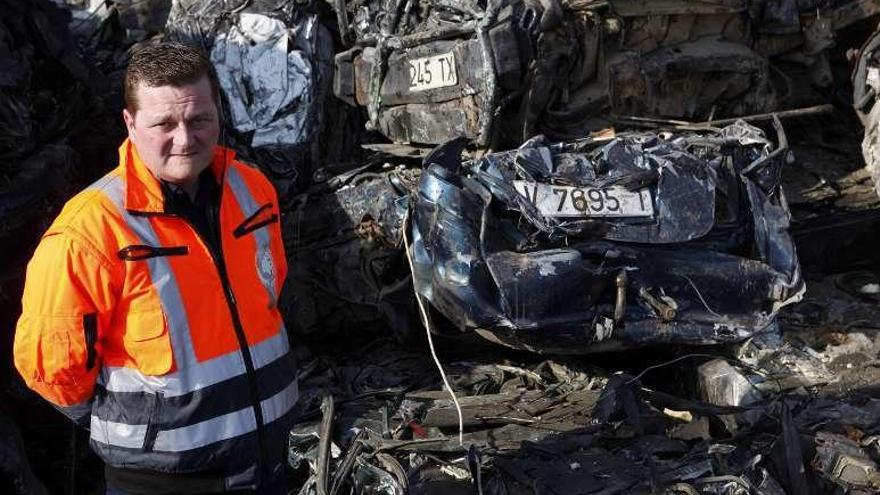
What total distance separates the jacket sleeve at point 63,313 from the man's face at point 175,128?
303mm

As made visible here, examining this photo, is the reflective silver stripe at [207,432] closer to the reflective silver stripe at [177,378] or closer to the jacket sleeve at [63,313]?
the reflective silver stripe at [177,378]

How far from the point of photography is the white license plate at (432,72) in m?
5.73

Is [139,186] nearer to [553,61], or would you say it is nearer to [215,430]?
[215,430]

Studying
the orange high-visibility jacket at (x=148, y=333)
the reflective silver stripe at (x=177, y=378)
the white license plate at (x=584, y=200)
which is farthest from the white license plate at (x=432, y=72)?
the reflective silver stripe at (x=177, y=378)

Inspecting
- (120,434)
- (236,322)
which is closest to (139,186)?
(236,322)

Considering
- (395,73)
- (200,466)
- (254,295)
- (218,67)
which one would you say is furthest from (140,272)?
(218,67)

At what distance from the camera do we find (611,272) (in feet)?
15.2

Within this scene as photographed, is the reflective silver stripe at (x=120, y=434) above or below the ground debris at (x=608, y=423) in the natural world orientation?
above

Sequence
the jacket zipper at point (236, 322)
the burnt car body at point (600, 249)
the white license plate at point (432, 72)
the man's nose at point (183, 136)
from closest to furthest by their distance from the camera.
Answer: the man's nose at point (183, 136), the jacket zipper at point (236, 322), the burnt car body at point (600, 249), the white license plate at point (432, 72)

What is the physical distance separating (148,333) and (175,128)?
0.53 meters

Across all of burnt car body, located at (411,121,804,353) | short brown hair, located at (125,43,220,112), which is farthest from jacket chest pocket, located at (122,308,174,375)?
burnt car body, located at (411,121,804,353)

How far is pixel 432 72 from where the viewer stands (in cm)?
583

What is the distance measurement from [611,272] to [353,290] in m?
1.63

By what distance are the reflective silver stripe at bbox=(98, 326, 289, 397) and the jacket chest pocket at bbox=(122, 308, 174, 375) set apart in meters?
0.04
